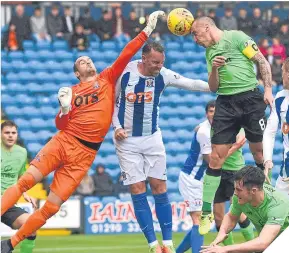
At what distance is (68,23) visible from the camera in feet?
79.3

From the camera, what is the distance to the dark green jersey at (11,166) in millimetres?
12203

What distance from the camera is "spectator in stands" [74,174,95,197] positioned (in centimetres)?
1998

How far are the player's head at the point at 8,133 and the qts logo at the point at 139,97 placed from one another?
1.79 m

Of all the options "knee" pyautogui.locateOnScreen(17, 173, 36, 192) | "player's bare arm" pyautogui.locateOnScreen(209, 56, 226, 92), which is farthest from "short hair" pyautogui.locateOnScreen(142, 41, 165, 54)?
"knee" pyautogui.locateOnScreen(17, 173, 36, 192)

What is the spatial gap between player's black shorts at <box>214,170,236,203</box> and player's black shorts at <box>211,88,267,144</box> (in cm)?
206

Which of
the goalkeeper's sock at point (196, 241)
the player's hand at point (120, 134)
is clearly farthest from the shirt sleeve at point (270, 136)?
the goalkeeper's sock at point (196, 241)

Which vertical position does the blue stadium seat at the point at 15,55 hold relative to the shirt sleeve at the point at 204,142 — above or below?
below

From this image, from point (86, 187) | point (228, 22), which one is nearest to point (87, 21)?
point (228, 22)

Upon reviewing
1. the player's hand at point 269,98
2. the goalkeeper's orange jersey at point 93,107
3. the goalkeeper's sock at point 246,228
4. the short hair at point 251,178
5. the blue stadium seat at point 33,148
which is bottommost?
the blue stadium seat at point 33,148

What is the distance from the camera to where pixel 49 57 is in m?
24.3

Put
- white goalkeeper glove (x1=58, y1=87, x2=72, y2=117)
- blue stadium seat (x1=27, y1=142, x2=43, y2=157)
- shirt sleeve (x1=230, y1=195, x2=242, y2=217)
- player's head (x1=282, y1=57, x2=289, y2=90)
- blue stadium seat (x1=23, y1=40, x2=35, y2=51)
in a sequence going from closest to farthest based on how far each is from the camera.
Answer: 1. shirt sleeve (x1=230, y1=195, x2=242, y2=217)
2. player's head (x1=282, y1=57, x2=289, y2=90)
3. white goalkeeper glove (x1=58, y1=87, x2=72, y2=117)
4. blue stadium seat (x1=27, y1=142, x2=43, y2=157)
5. blue stadium seat (x1=23, y1=40, x2=35, y2=51)

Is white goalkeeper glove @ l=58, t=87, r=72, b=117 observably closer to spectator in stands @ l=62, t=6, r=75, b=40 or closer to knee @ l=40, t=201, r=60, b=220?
knee @ l=40, t=201, r=60, b=220

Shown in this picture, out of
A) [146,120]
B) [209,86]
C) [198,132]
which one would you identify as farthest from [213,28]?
[198,132]

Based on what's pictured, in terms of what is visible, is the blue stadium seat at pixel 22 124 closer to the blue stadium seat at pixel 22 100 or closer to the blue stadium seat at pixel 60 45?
the blue stadium seat at pixel 22 100
